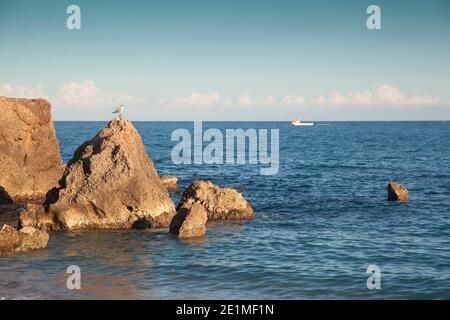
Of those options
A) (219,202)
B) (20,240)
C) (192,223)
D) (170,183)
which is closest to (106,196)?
(192,223)

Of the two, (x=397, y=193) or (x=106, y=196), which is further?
(x=397, y=193)

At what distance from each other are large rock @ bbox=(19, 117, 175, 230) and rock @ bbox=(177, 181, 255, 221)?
7.16ft

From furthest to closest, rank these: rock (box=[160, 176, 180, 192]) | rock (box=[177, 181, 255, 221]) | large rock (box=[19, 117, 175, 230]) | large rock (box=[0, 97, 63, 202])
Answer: rock (box=[160, 176, 180, 192]) → large rock (box=[0, 97, 63, 202]) → rock (box=[177, 181, 255, 221]) → large rock (box=[19, 117, 175, 230])

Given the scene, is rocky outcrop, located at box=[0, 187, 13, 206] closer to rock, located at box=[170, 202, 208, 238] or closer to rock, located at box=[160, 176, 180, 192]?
rock, located at box=[160, 176, 180, 192]

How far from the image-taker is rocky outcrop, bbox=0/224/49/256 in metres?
26.4

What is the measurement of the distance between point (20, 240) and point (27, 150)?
19175 millimetres

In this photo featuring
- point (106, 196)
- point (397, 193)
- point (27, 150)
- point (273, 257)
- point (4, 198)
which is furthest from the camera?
point (27, 150)

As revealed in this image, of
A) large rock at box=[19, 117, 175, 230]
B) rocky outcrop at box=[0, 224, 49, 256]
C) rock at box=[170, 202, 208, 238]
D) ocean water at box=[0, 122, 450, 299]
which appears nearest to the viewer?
ocean water at box=[0, 122, 450, 299]

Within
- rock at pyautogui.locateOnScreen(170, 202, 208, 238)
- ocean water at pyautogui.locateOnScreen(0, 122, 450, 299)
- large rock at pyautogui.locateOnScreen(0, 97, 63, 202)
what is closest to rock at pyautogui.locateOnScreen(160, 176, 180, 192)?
ocean water at pyautogui.locateOnScreen(0, 122, 450, 299)

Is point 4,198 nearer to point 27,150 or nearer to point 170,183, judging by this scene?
point 27,150

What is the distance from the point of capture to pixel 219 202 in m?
35.6

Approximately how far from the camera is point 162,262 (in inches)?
1013

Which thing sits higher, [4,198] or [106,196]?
[106,196]

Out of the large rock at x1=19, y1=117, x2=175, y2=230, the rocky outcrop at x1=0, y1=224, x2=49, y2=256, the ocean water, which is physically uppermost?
the large rock at x1=19, y1=117, x2=175, y2=230
